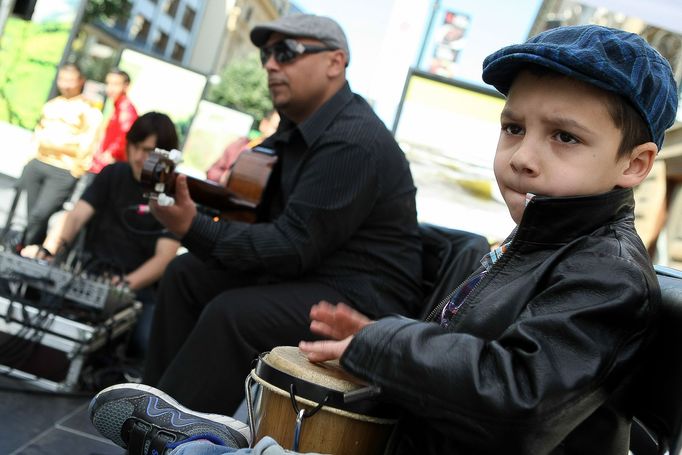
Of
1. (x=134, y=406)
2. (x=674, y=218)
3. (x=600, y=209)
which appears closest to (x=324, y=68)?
(x=134, y=406)

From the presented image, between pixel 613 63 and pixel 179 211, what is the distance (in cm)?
191

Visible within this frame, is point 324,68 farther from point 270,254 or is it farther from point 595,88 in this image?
point 595,88

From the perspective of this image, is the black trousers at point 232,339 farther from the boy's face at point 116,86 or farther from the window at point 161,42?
the window at point 161,42

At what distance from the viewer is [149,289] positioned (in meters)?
5.41

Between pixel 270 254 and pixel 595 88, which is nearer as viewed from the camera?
pixel 595 88

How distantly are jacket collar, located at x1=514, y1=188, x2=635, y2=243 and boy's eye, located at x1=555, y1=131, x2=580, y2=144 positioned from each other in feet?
0.35

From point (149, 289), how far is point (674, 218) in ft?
17.3

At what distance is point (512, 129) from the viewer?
173 centimetres

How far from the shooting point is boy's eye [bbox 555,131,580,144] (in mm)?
1599

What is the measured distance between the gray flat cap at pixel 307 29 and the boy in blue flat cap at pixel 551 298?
2.06 m

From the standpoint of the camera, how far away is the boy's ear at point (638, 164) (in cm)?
164

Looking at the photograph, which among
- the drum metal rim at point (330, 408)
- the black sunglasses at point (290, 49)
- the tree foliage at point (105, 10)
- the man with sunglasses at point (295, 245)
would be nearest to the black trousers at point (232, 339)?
the man with sunglasses at point (295, 245)

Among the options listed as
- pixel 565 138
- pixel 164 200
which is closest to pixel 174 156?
pixel 164 200

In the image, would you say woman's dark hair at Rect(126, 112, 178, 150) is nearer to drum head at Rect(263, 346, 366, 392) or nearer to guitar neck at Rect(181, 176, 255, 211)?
guitar neck at Rect(181, 176, 255, 211)
